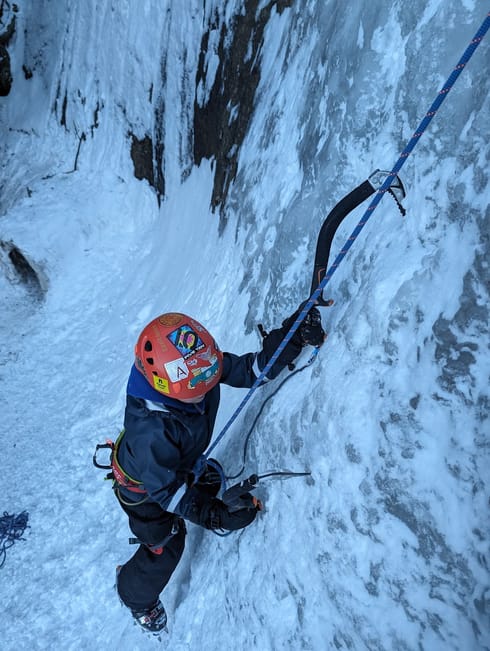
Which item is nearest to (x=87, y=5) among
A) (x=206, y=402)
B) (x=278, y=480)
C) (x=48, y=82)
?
(x=48, y=82)

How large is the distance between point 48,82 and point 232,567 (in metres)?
11.7

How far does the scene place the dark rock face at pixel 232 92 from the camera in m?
4.93

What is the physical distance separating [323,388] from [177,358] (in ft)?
2.50

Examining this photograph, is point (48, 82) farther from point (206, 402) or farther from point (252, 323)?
point (206, 402)

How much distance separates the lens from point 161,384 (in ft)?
8.47

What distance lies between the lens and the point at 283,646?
2.21 metres

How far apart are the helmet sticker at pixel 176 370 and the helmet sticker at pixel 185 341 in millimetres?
42

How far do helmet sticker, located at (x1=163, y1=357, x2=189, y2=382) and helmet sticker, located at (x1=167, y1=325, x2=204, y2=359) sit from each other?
0.14 feet

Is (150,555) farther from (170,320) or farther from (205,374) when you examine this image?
(170,320)

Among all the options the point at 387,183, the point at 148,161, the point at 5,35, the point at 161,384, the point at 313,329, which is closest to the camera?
the point at 387,183

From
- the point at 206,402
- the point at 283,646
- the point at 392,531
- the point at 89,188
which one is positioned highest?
the point at 392,531

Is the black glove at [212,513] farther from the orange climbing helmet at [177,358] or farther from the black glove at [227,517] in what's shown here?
the orange climbing helmet at [177,358]

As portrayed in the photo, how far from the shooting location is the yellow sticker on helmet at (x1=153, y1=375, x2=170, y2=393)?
2.56m

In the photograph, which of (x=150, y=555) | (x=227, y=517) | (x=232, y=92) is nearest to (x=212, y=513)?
(x=227, y=517)
